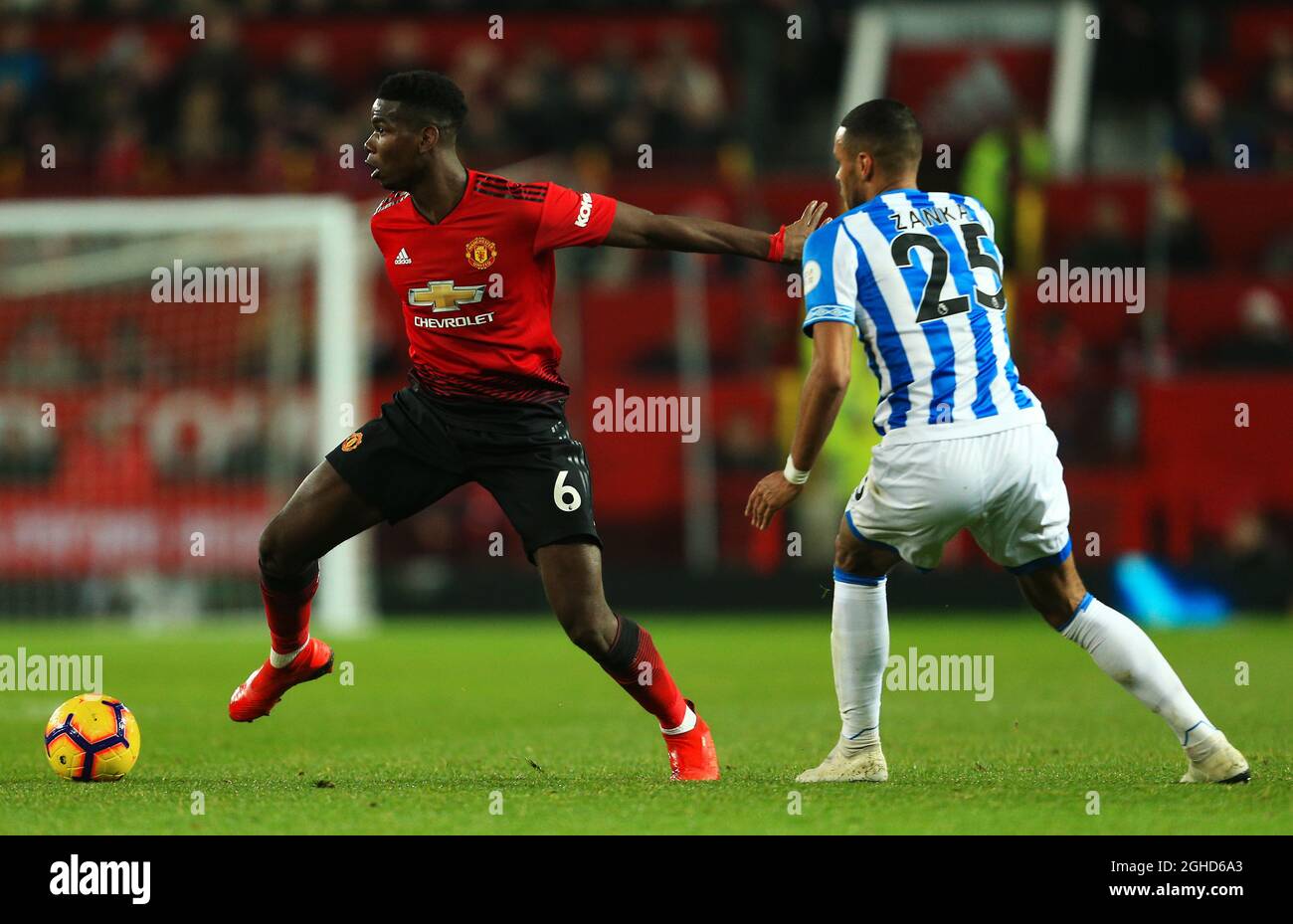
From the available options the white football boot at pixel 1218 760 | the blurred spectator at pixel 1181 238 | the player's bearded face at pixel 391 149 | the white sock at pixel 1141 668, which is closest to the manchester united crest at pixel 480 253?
the player's bearded face at pixel 391 149

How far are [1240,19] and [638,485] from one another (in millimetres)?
10264

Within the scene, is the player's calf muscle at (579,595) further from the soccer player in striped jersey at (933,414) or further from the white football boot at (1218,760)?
the white football boot at (1218,760)

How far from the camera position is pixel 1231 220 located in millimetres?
19359

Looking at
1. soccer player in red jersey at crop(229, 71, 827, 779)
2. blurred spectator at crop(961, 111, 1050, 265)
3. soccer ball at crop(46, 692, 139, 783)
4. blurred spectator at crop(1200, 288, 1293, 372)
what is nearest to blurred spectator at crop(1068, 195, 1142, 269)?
blurred spectator at crop(961, 111, 1050, 265)

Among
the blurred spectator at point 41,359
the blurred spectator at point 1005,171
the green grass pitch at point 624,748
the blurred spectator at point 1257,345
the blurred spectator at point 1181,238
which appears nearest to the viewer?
the green grass pitch at point 624,748

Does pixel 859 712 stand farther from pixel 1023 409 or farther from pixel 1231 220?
pixel 1231 220

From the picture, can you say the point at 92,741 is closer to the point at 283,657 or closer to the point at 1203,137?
the point at 283,657

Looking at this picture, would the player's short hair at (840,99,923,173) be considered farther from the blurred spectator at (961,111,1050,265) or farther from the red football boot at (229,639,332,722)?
the blurred spectator at (961,111,1050,265)

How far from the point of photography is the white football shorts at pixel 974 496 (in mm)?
5766

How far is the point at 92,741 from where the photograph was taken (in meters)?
6.34

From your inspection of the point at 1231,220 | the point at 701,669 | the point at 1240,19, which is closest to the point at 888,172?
the point at 701,669

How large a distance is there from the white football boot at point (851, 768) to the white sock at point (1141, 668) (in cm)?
76

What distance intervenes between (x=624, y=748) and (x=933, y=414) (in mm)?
2290

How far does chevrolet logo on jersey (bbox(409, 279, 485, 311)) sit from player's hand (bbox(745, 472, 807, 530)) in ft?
4.25
